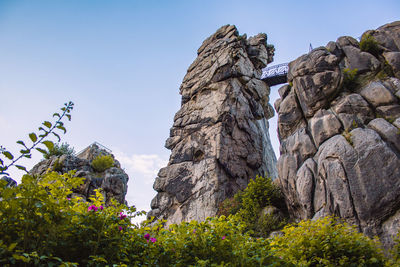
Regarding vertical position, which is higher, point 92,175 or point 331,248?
point 92,175

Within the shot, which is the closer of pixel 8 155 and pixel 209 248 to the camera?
pixel 8 155

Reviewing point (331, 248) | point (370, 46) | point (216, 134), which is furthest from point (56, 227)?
point (370, 46)

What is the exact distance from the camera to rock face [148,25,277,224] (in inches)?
603

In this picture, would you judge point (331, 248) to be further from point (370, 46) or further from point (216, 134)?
point (216, 134)

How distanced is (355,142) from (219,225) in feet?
24.5

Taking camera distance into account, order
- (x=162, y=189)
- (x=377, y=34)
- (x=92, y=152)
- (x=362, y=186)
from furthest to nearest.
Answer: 1. (x=92, y=152)
2. (x=162, y=189)
3. (x=377, y=34)
4. (x=362, y=186)

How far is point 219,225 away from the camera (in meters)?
4.44

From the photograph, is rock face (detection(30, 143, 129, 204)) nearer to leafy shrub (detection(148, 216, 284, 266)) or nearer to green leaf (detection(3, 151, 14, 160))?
leafy shrub (detection(148, 216, 284, 266))

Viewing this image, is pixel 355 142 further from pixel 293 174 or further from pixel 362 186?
pixel 293 174

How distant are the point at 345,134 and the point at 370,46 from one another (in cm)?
585

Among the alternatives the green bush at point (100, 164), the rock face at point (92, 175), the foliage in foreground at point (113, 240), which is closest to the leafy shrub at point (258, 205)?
the foliage in foreground at point (113, 240)

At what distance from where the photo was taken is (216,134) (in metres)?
16.9

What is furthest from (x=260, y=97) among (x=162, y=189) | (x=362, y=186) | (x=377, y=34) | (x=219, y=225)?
(x=219, y=225)

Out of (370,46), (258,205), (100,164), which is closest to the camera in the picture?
(258,205)
